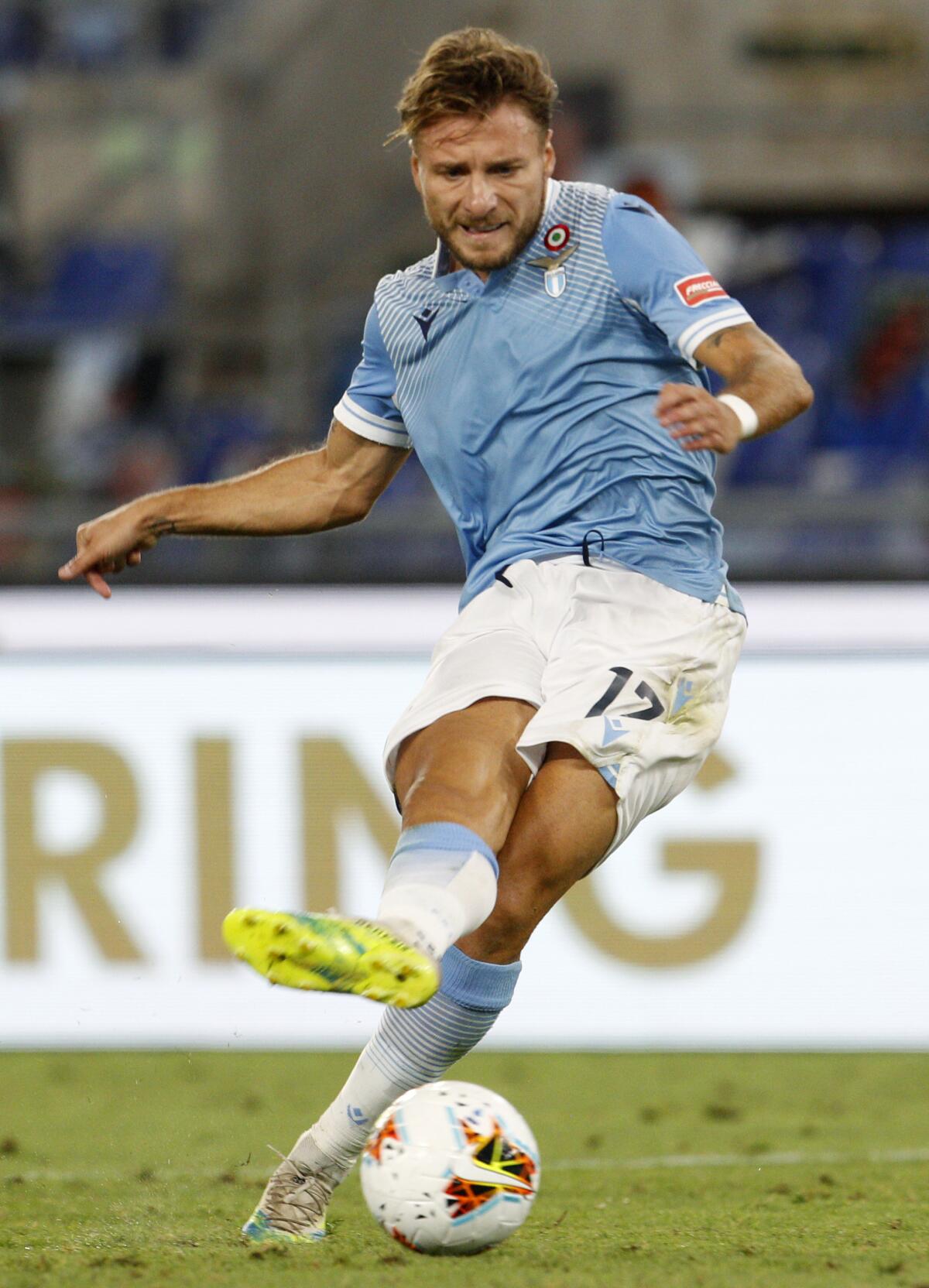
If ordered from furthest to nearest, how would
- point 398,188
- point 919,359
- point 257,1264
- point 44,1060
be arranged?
point 398,188 → point 919,359 → point 44,1060 → point 257,1264

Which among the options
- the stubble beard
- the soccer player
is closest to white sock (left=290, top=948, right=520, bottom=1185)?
the soccer player

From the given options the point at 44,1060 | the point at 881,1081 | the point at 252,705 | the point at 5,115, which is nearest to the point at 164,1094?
the point at 44,1060

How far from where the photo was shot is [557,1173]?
4883 mm

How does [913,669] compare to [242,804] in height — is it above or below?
above

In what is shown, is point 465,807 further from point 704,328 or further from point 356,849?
point 356,849

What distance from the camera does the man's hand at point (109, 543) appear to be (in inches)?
158

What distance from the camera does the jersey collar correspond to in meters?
3.81

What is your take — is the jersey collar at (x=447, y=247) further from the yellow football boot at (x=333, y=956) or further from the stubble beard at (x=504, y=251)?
the yellow football boot at (x=333, y=956)

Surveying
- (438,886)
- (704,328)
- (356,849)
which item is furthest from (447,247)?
A: (356,849)

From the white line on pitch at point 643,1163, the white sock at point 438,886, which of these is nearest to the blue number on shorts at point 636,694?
the white sock at point 438,886

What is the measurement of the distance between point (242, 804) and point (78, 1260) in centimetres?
355

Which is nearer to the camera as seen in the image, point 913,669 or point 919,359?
point 913,669

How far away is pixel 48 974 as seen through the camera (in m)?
7.01

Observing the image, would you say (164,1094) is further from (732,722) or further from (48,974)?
(732,722)
